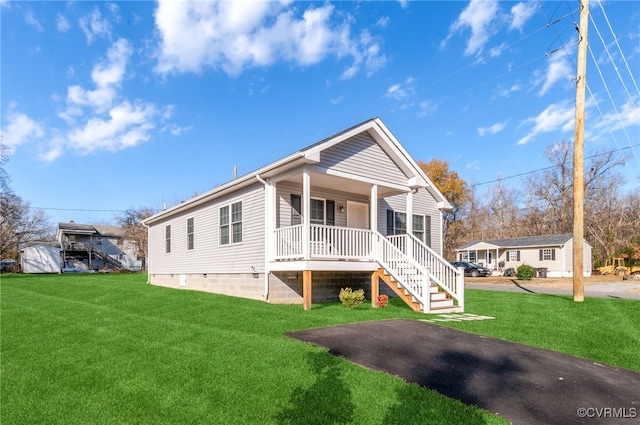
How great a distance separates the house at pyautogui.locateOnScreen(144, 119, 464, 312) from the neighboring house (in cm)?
3401

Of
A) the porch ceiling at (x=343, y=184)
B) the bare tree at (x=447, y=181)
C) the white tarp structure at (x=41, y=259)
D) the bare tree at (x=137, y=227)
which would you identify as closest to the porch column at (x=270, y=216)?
the porch ceiling at (x=343, y=184)

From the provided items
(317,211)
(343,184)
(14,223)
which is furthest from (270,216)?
(14,223)

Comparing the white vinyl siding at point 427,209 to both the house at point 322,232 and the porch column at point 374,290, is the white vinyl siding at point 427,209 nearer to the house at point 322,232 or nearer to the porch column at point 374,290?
the house at point 322,232

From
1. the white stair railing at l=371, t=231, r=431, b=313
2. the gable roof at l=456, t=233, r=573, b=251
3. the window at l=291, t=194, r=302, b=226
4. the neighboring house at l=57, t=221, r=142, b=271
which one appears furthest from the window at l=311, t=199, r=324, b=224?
the neighboring house at l=57, t=221, r=142, b=271

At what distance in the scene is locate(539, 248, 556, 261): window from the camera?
33000 mm

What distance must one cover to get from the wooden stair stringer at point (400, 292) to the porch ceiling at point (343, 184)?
275 cm

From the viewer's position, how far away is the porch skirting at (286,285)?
11125 millimetres

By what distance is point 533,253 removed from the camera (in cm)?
3434

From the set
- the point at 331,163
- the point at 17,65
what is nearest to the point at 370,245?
the point at 331,163

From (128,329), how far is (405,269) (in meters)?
7.05

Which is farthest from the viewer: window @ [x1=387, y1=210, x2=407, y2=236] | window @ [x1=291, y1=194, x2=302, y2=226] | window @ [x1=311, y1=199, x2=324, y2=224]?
window @ [x1=387, y1=210, x2=407, y2=236]

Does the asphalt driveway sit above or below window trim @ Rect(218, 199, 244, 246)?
below

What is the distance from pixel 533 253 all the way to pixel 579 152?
25.0 m

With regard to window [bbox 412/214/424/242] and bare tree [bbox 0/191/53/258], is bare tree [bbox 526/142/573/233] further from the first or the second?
bare tree [bbox 0/191/53/258]
